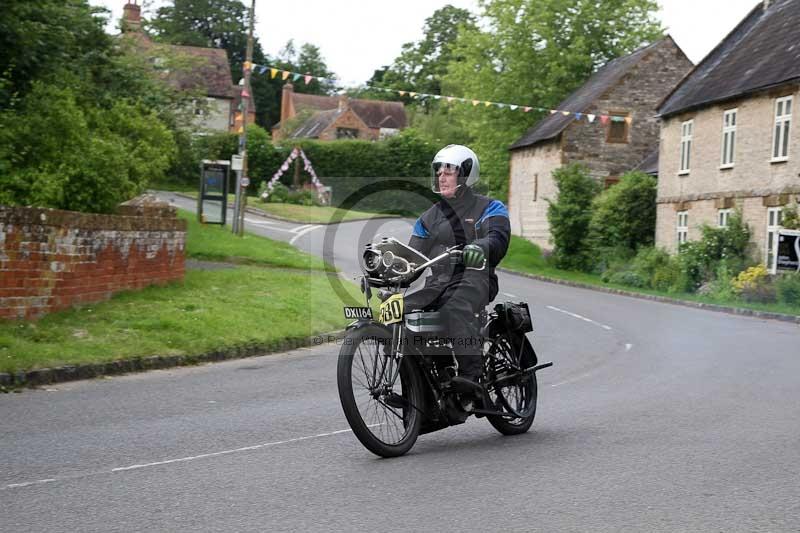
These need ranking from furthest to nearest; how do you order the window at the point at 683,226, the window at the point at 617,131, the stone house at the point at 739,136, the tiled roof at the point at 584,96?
1. the window at the point at 617,131
2. the tiled roof at the point at 584,96
3. the window at the point at 683,226
4. the stone house at the point at 739,136

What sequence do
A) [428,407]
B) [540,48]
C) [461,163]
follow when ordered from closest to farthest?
1. [428,407]
2. [461,163]
3. [540,48]

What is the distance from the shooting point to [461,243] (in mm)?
7254

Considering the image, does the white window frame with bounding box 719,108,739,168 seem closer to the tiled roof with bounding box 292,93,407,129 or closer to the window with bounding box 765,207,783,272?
the window with bounding box 765,207,783,272

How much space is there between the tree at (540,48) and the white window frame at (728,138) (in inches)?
931

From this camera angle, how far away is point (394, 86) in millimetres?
96125

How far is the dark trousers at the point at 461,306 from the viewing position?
6949 mm

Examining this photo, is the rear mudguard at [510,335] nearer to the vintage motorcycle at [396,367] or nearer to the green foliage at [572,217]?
the vintage motorcycle at [396,367]

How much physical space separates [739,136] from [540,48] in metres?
26.9

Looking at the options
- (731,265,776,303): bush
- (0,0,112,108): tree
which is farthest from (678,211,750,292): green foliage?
(0,0,112,108): tree

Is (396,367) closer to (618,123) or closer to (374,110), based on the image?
(618,123)

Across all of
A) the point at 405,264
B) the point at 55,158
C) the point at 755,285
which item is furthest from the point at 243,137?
the point at 405,264

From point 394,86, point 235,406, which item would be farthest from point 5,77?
point 394,86

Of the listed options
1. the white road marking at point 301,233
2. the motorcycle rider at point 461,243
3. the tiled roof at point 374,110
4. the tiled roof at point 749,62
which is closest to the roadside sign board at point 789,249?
the tiled roof at point 749,62

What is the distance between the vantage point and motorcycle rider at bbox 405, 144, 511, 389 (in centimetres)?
699
